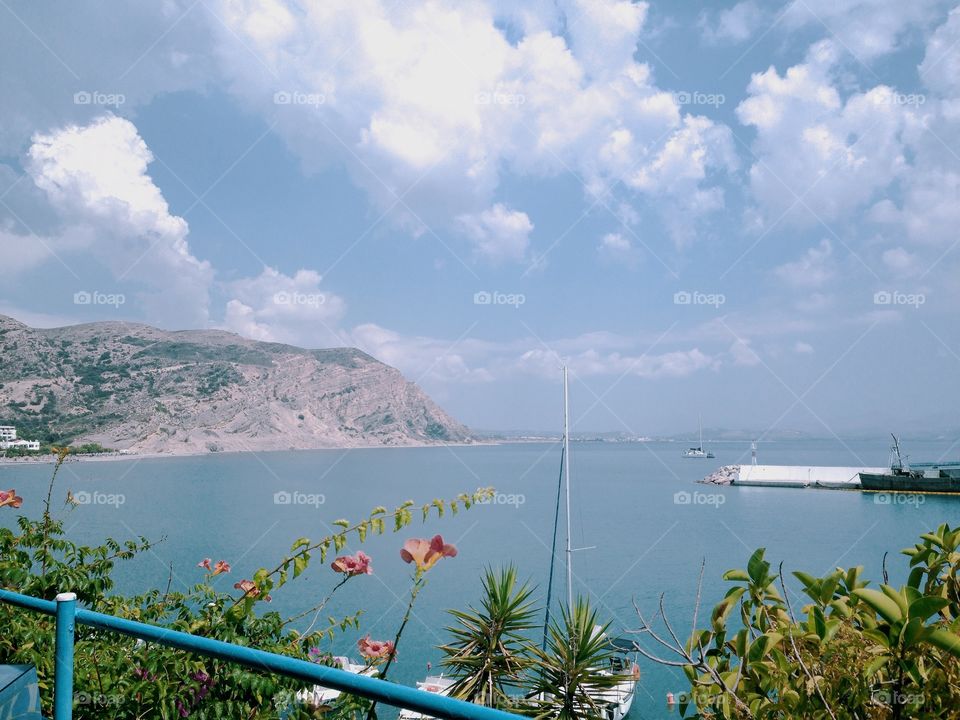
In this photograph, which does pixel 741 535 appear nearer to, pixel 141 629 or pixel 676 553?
pixel 676 553

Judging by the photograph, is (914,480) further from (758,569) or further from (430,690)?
(758,569)

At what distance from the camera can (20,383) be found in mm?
93188

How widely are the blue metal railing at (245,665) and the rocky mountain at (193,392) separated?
3571 inches

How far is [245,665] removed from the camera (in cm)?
121

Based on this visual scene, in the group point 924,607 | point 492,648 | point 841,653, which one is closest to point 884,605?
point 924,607

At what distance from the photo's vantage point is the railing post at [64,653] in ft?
5.07

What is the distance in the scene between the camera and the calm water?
87.7 feet

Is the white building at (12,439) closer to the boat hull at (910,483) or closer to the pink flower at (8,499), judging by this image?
the pink flower at (8,499)

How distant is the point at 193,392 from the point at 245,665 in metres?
123

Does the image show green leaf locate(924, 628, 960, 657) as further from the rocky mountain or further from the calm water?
the rocky mountain

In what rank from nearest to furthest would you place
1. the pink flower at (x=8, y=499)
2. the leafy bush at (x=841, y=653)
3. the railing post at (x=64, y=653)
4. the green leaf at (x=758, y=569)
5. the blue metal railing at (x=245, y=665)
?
the blue metal railing at (x=245, y=665) < the leafy bush at (x=841, y=653) < the railing post at (x=64, y=653) < the green leaf at (x=758, y=569) < the pink flower at (x=8, y=499)

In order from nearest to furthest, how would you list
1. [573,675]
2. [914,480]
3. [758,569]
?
[758,569] < [573,675] < [914,480]

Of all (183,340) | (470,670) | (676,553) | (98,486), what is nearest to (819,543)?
(676,553)

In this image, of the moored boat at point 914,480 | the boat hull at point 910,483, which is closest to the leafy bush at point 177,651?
the moored boat at point 914,480
